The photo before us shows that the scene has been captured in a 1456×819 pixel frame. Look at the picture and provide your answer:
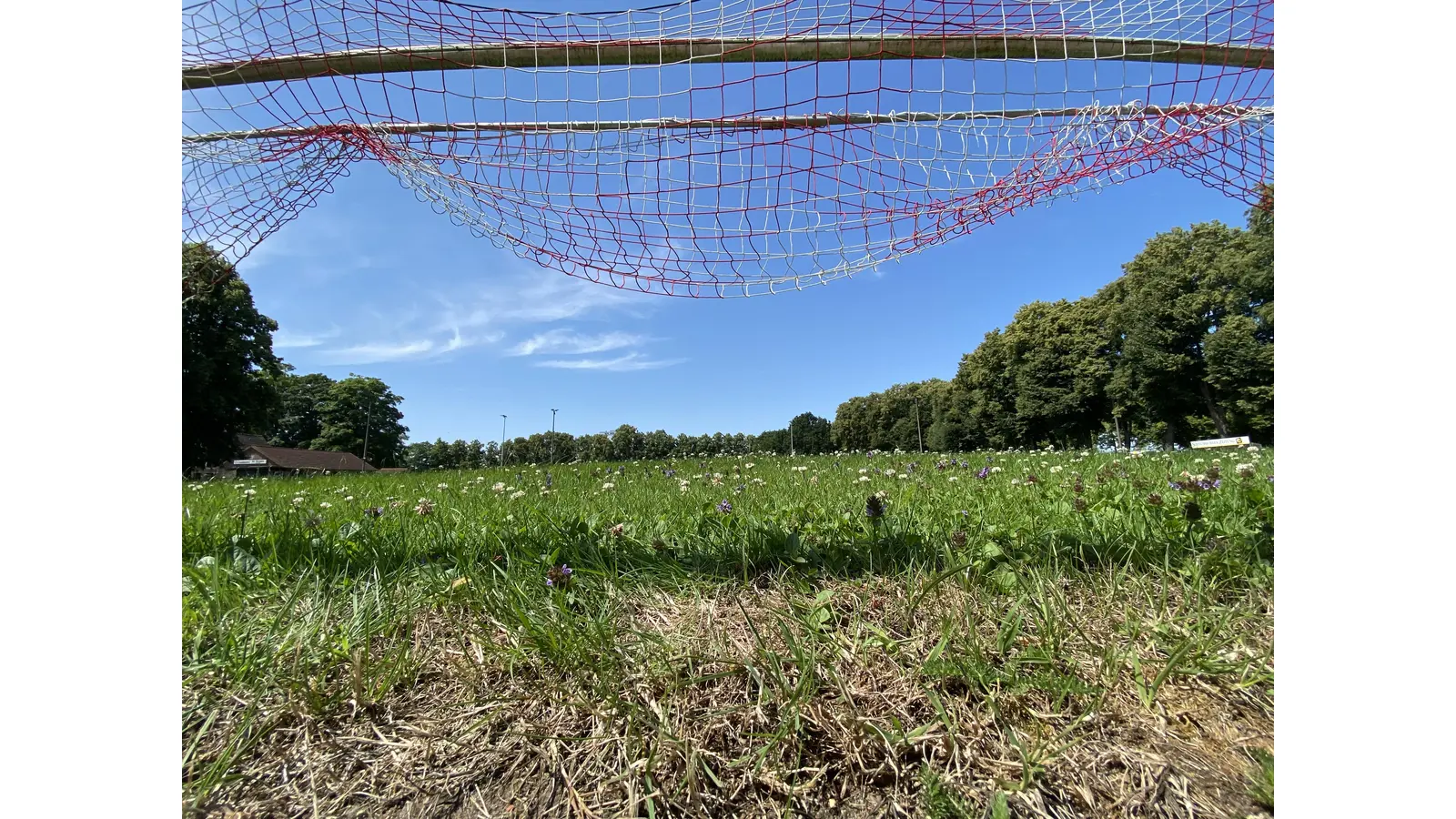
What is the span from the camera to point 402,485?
16.9ft

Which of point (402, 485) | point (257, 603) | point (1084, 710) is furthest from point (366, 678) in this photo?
point (402, 485)

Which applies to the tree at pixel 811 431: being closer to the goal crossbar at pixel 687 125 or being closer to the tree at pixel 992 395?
the tree at pixel 992 395

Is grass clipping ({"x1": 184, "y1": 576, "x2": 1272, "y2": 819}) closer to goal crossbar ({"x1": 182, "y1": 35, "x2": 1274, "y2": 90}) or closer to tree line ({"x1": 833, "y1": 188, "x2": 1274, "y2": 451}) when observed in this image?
goal crossbar ({"x1": 182, "y1": 35, "x2": 1274, "y2": 90})

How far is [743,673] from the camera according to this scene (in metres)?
1.29

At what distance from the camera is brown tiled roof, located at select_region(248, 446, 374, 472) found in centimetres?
4447

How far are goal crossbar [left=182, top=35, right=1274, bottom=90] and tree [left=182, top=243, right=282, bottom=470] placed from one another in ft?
36.0

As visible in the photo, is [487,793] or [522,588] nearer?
[487,793]

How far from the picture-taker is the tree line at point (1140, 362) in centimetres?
1175

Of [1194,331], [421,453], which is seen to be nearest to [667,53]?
[1194,331]

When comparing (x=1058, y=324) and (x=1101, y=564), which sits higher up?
(x=1058, y=324)

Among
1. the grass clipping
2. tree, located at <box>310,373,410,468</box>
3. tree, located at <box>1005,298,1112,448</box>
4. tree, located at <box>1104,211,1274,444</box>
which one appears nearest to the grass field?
the grass clipping
